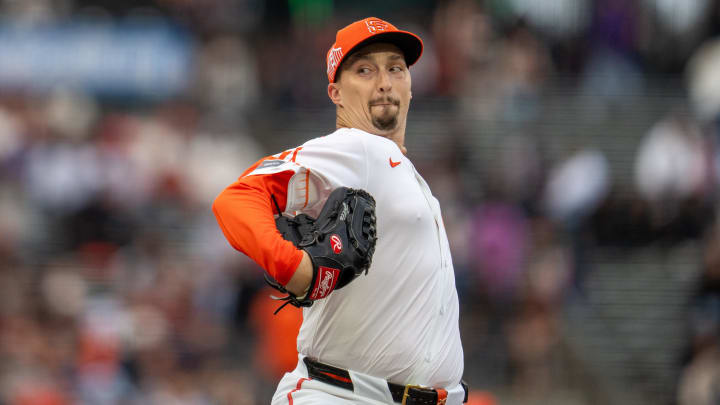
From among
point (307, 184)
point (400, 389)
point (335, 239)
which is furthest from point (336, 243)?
point (400, 389)

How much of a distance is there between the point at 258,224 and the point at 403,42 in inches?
53.8

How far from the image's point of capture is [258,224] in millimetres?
3836

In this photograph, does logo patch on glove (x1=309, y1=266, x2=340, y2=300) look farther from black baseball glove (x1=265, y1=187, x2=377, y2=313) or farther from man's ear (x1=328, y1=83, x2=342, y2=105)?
man's ear (x1=328, y1=83, x2=342, y2=105)

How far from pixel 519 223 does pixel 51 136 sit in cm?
650

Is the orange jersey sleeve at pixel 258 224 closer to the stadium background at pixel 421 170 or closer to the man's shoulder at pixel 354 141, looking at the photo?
the man's shoulder at pixel 354 141

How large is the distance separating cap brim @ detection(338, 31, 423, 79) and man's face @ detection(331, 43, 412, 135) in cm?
4

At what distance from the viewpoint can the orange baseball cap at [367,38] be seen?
4.64 meters

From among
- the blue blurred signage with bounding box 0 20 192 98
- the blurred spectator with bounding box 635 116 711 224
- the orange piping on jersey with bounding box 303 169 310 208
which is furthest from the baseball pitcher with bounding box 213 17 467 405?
the blue blurred signage with bounding box 0 20 192 98

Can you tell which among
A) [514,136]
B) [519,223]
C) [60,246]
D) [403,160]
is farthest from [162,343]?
[403,160]

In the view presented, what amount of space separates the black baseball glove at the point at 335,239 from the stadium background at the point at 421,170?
5.92 m

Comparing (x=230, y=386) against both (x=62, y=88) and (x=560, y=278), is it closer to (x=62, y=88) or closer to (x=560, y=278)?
(x=560, y=278)

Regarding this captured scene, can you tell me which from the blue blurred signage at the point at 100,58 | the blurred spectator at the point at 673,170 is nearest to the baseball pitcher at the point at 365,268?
the blurred spectator at the point at 673,170

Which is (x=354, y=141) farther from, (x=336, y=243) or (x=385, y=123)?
(x=336, y=243)

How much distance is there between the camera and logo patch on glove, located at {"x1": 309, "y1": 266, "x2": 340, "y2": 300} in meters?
3.83
